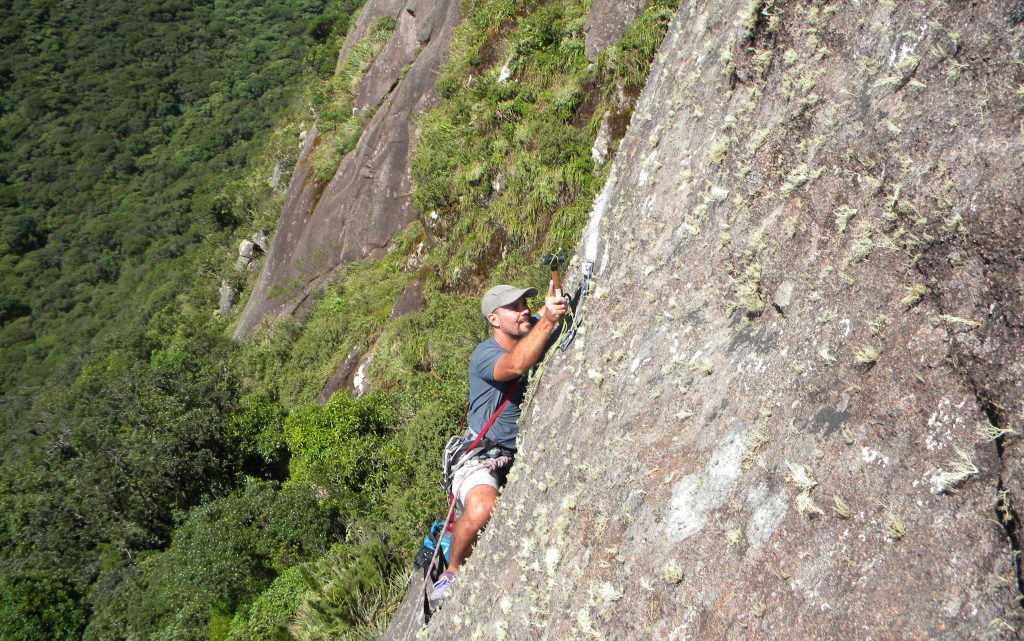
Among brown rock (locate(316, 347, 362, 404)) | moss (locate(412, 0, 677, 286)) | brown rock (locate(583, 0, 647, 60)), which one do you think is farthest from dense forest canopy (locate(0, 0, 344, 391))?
brown rock (locate(583, 0, 647, 60))

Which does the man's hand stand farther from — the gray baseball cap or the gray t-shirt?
the gray t-shirt

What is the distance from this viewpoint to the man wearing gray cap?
12.8 ft

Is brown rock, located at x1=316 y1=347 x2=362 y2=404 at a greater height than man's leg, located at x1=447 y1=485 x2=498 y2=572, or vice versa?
man's leg, located at x1=447 y1=485 x2=498 y2=572

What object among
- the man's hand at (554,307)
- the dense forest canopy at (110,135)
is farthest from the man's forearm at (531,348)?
the dense forest canopy at (110,135)

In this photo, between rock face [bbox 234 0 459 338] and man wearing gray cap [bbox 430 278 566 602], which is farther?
rock face [bbox 234 0 459 338]

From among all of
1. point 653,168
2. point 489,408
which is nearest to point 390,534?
point 489,408

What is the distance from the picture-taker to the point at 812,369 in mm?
2197

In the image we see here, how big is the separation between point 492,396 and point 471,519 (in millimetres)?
672

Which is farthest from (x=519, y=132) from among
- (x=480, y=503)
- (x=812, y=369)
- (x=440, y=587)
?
(x=812, y=369)

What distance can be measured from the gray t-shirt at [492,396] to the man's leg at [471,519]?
0.31m

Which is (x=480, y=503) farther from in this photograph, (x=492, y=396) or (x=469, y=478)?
(x=492, y=396)

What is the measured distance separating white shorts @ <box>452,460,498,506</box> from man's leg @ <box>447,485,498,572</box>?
4 centimetres

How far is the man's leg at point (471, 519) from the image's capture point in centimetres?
388

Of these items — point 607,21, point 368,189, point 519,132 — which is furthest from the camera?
point 368,189
